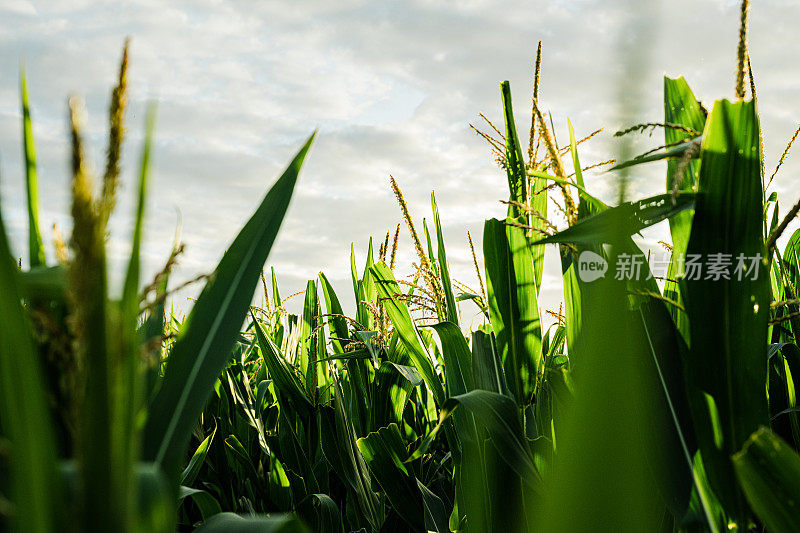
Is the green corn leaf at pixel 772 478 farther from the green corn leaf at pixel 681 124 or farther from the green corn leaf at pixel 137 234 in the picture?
the green corn leaf at pixel 137 234

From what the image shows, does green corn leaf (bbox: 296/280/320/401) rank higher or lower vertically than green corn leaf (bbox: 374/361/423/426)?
higher

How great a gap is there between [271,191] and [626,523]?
426mm

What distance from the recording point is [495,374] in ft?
3.27

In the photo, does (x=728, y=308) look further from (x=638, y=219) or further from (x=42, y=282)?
(x=42, y=282)

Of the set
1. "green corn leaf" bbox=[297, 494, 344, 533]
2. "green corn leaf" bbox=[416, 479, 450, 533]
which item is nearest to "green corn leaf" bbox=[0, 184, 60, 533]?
"green corn leaf" bbox=[416, 479, 450, 533]

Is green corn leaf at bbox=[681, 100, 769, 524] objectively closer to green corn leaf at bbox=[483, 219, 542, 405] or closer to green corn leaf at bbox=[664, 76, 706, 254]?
green corn leaf at bbox=[664, 76, 706, 254]

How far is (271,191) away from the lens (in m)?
0.58

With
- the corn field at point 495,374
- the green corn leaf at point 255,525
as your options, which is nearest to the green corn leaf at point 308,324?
the corn field at point 495,374

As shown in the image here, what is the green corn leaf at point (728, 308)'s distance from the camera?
0.66 m

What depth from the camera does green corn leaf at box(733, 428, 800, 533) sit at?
0.54 m

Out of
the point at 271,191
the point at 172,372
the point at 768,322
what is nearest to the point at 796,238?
the point at 768,322

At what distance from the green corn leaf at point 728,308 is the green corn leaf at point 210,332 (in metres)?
0.45

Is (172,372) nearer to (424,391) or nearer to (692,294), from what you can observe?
(692,294)

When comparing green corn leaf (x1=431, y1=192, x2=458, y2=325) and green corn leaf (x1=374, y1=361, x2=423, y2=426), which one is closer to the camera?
green corn leaf (x1=431, y1=192, x2=458, y2=325)
